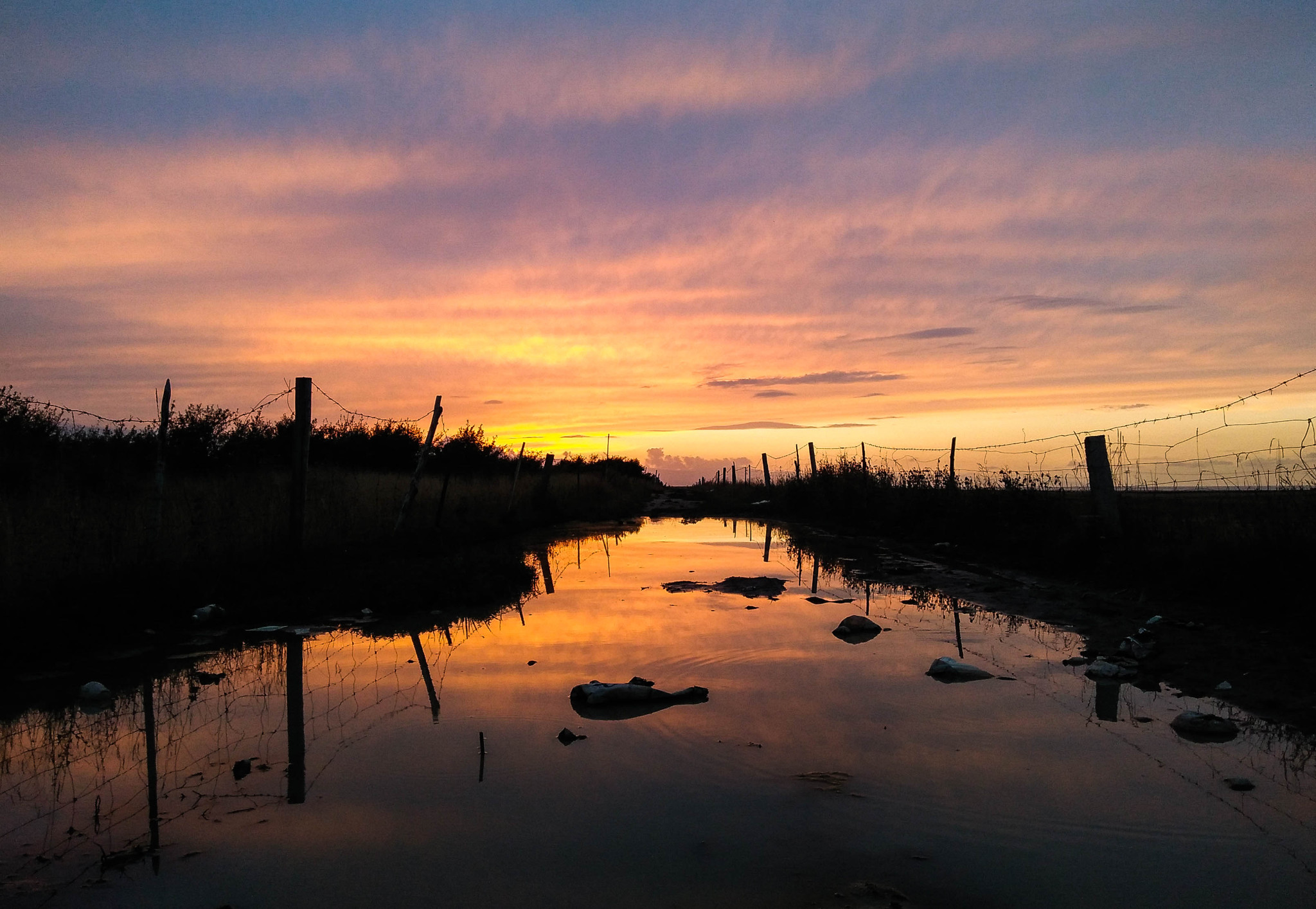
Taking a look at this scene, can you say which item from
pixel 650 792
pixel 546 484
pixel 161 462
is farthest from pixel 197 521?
pixel 546 484

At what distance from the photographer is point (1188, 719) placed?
4938mm

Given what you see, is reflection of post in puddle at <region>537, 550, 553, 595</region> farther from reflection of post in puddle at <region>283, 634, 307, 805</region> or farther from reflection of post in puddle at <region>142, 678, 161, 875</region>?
reflection of post in puddle at <region>142, 678, 161, 875</region>

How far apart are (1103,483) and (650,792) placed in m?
9.04

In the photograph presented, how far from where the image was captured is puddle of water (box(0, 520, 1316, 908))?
3.17 m

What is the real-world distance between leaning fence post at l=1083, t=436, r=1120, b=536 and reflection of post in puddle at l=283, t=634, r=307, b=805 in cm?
996

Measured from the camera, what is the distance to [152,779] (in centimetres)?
426

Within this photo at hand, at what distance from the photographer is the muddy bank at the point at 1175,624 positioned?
5.59 meters

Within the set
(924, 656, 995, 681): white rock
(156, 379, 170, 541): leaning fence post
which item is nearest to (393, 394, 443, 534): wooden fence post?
(156, 379, 170, 541): leaning fence post

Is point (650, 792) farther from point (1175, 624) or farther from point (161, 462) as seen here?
point (161, 462)

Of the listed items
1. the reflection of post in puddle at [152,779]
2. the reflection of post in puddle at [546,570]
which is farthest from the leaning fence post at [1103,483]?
the reflection of post in puddle at [152,779]

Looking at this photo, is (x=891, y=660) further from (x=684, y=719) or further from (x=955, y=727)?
(x=684, y=719)

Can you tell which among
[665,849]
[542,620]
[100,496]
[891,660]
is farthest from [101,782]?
[100,496]

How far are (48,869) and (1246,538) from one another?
10203mm

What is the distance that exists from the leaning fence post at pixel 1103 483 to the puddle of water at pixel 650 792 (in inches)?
168
